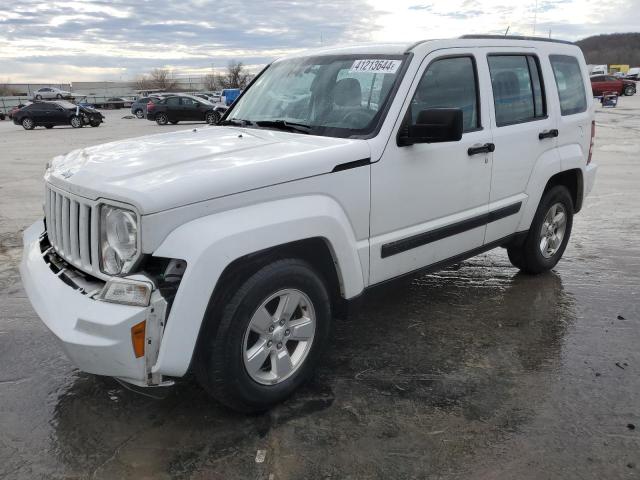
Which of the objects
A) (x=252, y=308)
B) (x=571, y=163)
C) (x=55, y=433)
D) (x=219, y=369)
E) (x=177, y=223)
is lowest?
(x=55, y=433)

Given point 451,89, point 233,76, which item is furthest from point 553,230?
point 233,76

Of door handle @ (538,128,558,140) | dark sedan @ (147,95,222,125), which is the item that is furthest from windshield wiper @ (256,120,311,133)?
dark sedan @ (147,95,222,125)

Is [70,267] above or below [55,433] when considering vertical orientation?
above

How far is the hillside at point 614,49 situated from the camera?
126m

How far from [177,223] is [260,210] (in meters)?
0.42

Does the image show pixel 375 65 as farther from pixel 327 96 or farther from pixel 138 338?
pixel 138 338

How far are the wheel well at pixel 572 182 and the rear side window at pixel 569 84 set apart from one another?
54 centimetres

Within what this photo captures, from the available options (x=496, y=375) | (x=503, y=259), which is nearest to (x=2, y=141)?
(x=503, y=259)

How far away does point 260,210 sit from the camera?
279 cm

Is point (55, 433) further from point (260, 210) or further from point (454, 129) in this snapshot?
point (454, 129)

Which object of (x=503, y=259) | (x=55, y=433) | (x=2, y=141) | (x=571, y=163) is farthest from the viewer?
(x=2, y=141)

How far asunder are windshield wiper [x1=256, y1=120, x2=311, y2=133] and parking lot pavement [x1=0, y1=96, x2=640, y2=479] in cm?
147

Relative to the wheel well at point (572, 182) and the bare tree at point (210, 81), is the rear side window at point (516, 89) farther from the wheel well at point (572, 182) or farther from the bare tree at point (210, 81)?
the bare tree at point (210, 81)

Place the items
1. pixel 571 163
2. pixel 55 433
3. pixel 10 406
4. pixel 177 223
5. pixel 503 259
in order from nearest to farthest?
pixel 177 223 < pixel 55 433 < pixel 10 406 < pixel 571 163 < pixel 503 259
